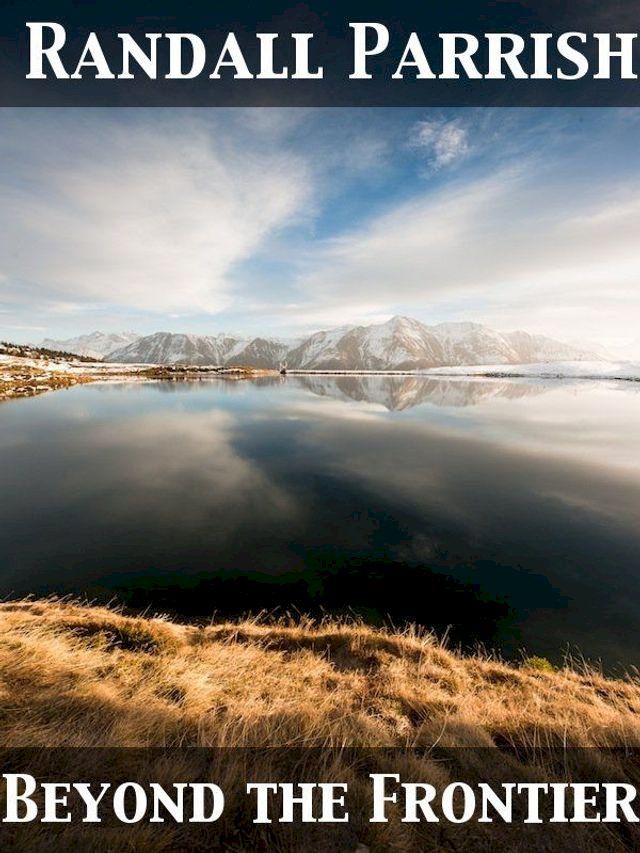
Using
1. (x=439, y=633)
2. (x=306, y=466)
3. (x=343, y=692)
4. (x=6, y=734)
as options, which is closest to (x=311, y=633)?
(x=343, y=692)

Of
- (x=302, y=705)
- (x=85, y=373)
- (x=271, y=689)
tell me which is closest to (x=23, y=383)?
(x=85, y=373)

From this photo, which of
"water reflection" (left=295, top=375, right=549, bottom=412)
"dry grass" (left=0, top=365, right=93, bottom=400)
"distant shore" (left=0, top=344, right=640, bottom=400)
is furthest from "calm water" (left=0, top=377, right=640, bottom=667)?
"distant shore" (left=0, top=344, right=640, bottom=400)

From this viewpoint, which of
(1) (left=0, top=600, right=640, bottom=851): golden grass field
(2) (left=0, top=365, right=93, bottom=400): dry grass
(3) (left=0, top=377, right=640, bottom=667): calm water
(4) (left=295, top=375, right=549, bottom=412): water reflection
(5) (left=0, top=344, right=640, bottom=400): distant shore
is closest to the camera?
(1) (left=0, top=600, right=640, bottom=851): golden grass field

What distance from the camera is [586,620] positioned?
945 centimetres

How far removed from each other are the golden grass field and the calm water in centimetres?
166

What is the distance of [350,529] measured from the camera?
14.0 m

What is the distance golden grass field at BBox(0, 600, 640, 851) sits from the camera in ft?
11.1

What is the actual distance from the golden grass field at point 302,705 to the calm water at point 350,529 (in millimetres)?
1658

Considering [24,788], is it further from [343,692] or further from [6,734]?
[343,692]

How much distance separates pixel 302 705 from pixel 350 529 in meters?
8.74

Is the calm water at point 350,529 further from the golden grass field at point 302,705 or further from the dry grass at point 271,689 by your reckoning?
the golden grass field at point 302,705

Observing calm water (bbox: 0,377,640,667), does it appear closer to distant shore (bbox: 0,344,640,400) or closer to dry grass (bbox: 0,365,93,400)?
dry grass (bbox: 0,365,93,400)

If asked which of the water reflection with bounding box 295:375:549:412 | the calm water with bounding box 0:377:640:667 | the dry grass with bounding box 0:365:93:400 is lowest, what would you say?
the calm water with bounding box 0:377:640:667

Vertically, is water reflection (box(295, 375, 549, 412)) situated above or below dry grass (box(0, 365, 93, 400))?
below
